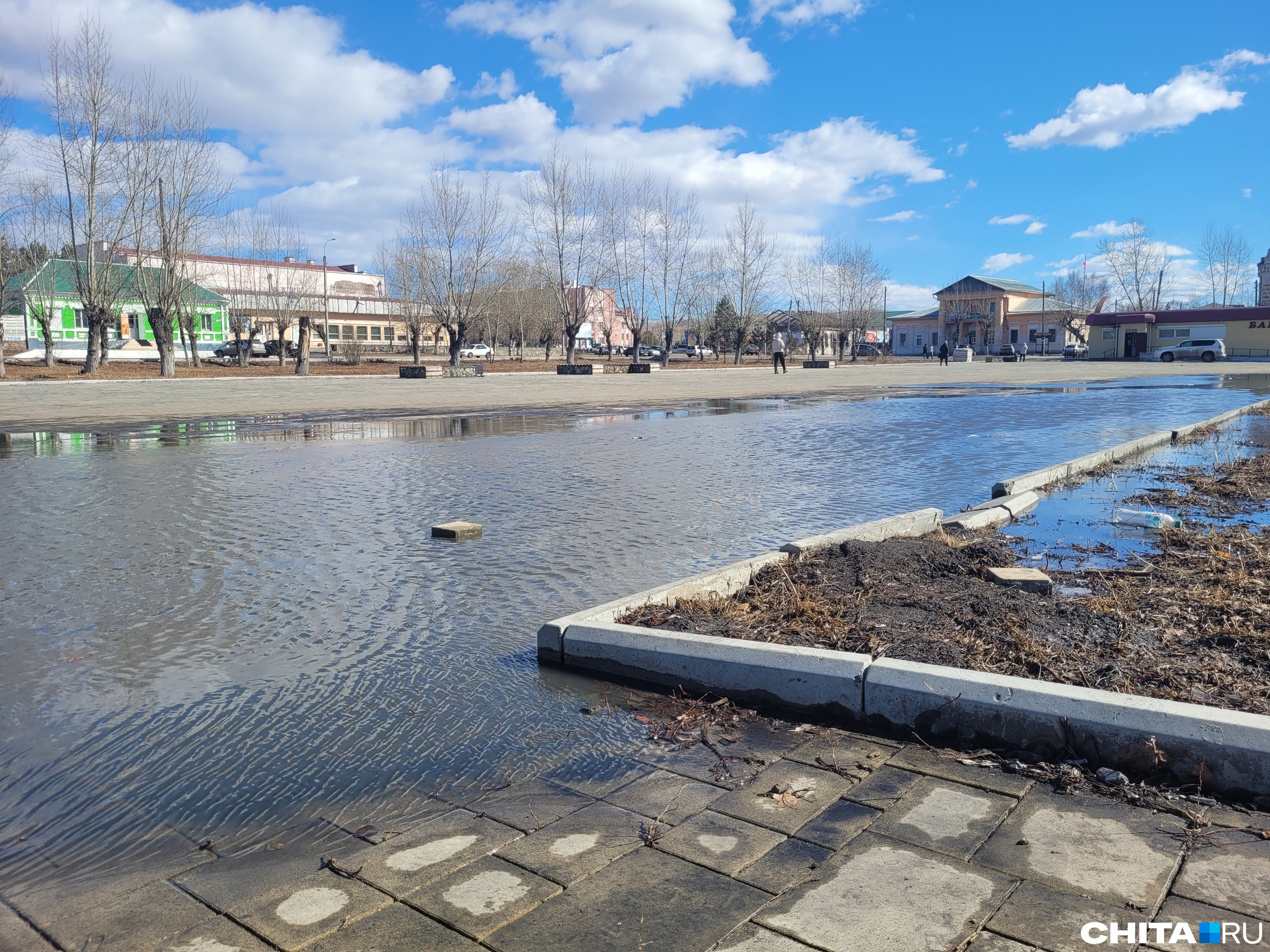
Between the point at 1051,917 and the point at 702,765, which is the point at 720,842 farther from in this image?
the point at 1051,917

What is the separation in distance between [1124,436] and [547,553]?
11.7 m

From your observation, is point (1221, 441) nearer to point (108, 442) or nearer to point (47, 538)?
point (47, 538)

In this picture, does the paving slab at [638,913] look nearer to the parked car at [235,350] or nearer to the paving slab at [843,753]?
the paving slab at [843,753]

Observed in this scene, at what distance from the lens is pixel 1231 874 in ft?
8.40

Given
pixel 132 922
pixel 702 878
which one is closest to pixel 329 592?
pixel 132 922

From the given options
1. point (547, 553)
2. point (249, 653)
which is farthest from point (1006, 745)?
point (547, 553)

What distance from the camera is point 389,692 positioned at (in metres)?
4.19

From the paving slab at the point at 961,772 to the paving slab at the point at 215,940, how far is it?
2.09 m

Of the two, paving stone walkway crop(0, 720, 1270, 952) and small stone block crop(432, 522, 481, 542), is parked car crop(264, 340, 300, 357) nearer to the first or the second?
small stone block crop(432, 522, 481, 542)

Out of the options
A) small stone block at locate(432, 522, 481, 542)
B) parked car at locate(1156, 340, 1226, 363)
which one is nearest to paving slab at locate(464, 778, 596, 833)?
small stone block at locate(432, 522, 481, 542)

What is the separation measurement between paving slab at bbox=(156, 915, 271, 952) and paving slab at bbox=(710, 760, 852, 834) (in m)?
1.36

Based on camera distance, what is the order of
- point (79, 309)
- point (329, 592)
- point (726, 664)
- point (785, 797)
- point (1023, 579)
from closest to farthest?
point (785, 797)
point (726, 664)
point (1023, 579)
point (329, 592)
point (79, 309)

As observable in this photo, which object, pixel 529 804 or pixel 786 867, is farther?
pixel 529 804

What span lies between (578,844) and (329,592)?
11.5ft
